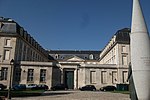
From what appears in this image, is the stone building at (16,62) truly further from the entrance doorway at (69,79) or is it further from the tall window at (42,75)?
the entrance doorway at (69,79)

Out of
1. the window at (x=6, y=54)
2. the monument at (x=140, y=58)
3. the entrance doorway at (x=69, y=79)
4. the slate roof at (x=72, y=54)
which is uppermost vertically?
the slate roof at (x=72, y=54)

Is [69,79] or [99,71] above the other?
[99,71]

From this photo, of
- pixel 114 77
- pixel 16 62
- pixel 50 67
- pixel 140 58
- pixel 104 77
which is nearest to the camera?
pixel 140 58

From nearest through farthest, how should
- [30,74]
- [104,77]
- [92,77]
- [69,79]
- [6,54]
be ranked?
[6,54], [30,74], [92,77], [104,77], [69,79]

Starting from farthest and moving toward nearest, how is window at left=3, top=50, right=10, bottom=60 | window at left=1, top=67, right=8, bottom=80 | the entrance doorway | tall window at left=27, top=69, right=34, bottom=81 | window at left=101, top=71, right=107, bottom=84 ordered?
the entrance doorway, window at left=101, top=71, right=107, bottom=84, tall window at left=27, top=69, right=34, bottom=81, window at left=3, top=50, right=10, bottom=60, window at left=1, top=67, right=8, bottom=80

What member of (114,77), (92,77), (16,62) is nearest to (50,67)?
(16,62)

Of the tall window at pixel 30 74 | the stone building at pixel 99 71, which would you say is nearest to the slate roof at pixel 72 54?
the stone building at pixel 99 71

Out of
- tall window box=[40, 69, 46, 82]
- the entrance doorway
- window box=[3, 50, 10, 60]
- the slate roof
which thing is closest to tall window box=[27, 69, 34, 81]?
tall window box=[40, 69, 46, 82]

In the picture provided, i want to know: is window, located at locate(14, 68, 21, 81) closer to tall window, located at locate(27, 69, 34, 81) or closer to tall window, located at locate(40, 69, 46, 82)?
tall window, located at locate(27, 69, 34, 81)

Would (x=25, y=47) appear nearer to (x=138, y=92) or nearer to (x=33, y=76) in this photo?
(x=33, y=76)

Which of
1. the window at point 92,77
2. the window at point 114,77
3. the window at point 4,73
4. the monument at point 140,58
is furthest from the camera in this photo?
the window at point 114,77

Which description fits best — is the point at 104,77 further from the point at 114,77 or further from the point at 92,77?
the point at 92,77

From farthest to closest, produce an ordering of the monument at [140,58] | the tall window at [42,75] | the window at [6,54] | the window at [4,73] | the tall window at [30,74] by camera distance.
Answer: the tall window at [42,75], the tall window at [30,74], the window at [6,54], the window at [4,73], the monument at [140,58]

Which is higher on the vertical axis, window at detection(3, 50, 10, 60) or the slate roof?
the slate roof
